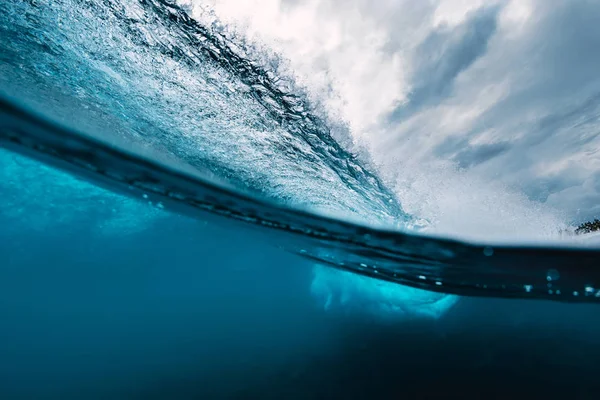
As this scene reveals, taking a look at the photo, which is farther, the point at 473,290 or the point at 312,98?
the point at 473,290

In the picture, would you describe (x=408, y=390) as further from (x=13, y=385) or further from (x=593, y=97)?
(x=13, y=385)

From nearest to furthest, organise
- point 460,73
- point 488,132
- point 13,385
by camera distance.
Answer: point 460,73, point 488,132, point 13,385

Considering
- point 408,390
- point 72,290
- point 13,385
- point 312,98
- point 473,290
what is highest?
point 312,98

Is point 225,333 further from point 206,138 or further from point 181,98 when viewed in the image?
point 181,98

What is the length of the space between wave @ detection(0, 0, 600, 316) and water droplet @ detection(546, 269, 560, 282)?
72 millimetres

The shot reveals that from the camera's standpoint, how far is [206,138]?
5.05m

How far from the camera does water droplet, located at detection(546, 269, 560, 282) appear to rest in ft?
24.0

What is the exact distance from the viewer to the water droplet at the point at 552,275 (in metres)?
7.32

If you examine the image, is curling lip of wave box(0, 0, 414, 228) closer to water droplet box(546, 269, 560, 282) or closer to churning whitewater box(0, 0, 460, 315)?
churning whitewater box(0, 0, 460, 315)

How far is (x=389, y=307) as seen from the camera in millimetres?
19141

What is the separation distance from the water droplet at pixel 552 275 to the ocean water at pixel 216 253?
218mm

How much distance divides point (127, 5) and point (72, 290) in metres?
45.1

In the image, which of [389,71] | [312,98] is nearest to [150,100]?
[312,98]

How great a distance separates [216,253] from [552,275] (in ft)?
87.1
